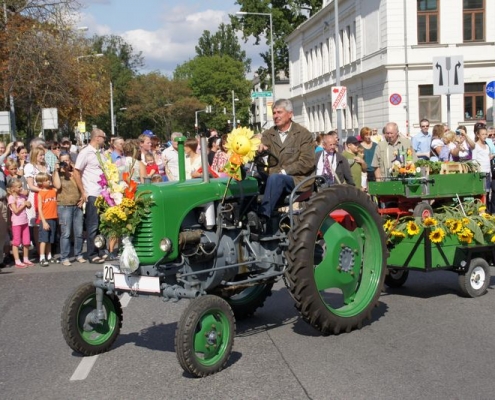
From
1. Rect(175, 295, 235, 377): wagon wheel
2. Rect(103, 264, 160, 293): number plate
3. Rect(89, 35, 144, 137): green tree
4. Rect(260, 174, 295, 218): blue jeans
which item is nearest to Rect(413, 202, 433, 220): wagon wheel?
Rect(260, 174, 295, 218): blue jeans

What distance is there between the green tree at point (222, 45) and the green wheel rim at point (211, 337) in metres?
129

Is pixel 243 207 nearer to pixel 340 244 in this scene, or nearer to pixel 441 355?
pixel 340 244

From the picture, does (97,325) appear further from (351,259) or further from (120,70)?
(120,70)

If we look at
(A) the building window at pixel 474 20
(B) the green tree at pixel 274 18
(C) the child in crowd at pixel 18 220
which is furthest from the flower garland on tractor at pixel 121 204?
(B) the green tree at pixel 274 18

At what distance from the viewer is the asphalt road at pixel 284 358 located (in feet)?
19.2

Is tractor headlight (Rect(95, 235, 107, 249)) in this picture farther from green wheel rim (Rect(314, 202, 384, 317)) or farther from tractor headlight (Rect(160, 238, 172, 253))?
green wheel rim (Rect(314, 202, 384, 317))

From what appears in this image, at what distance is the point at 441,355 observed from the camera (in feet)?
21.8

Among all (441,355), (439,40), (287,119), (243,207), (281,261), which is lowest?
(441,355)

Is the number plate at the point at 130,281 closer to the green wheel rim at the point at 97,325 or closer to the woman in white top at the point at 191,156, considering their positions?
the green wheel rim at the point at 97,325

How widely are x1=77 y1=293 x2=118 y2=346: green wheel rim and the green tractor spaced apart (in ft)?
0.03

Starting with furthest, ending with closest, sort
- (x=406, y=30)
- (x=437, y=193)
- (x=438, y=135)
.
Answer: (x=406, y=30)
(x=438, y=135)
(x=437, y=193)

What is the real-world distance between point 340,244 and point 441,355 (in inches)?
59.3

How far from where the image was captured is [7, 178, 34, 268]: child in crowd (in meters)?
13.3

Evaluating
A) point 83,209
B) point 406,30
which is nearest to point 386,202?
point 83,209
